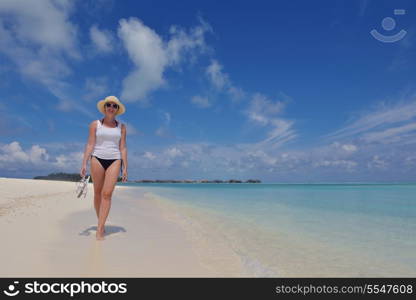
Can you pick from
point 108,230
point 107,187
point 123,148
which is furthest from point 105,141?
point 108,230

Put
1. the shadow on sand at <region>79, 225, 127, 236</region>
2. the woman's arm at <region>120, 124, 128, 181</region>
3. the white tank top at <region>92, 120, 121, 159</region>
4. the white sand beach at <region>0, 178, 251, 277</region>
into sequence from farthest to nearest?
the shadow on sand at <region>79, 225, 127, 236</region> → the woman's arm at <region>120, 124, 128, 181</region> → the white tank top at <region>92, 120, 121, 159</region> → the white sand beach at <region>0, 178, 251, 277</region>

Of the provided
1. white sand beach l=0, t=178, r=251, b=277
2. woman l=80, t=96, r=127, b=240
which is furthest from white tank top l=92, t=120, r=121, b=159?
white sand beach l=0, t=178, r=251, b=277

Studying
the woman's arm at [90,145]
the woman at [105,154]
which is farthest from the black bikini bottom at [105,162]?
the woman's arm at [90,145]

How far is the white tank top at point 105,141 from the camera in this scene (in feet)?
17.4

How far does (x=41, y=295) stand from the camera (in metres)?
2.91

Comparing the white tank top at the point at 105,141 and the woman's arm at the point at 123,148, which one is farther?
the woman's arm at the point at 123,148

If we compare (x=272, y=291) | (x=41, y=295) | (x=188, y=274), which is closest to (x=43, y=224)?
(x=41, y=295)

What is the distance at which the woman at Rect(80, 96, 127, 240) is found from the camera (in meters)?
5.31

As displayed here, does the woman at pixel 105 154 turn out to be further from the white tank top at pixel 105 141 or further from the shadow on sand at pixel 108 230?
the shadow on sand at pixel 108 230

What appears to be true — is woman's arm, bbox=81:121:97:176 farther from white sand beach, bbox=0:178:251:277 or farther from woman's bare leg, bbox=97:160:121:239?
white sand beach, bbox=0:178:251:277

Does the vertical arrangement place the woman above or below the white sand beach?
above

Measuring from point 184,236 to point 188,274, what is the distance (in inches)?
98.0

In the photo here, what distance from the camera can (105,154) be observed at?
5.34m

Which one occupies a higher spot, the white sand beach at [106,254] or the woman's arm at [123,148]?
the woman's arm at [123,148]
